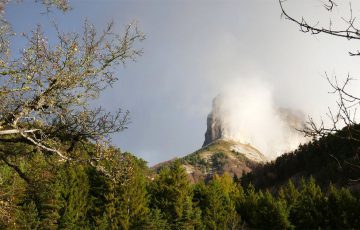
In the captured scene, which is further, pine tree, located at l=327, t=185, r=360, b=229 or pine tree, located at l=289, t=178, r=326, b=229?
pine tree, located at l=289, t=178, r=326, b=229

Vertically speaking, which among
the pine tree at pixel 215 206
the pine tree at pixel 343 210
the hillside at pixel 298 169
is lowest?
the pine tree at pixel 343 210

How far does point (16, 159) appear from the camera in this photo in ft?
36.8

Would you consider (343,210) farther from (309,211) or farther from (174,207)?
(174,207)

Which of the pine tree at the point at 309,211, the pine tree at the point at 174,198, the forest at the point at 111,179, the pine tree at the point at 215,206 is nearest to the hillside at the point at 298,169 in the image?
the forest at the point at 111,179

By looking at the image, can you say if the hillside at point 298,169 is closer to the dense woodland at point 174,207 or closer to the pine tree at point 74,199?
the dense woodland at point 174,207

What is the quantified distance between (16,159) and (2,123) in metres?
1.77

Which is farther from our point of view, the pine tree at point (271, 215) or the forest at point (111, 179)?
the pine tree at point (271, 215)

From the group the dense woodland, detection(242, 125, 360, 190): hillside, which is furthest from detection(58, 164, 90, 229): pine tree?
detection(242, 125, 360, 190): hillside

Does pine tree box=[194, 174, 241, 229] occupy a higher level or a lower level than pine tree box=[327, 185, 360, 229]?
higher

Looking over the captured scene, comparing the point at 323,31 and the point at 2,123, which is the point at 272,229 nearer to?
the point at 2,123

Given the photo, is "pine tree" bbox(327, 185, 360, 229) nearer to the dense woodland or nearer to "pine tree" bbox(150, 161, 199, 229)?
the dense woodland

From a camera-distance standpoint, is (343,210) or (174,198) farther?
(174,198)

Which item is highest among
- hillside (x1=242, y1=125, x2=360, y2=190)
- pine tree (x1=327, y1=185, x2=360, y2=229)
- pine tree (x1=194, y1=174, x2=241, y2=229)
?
hillside (x1=242, y1=125, x2=360, y2=190)

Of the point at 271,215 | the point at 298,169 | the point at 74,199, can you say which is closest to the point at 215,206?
the point at 271,215
